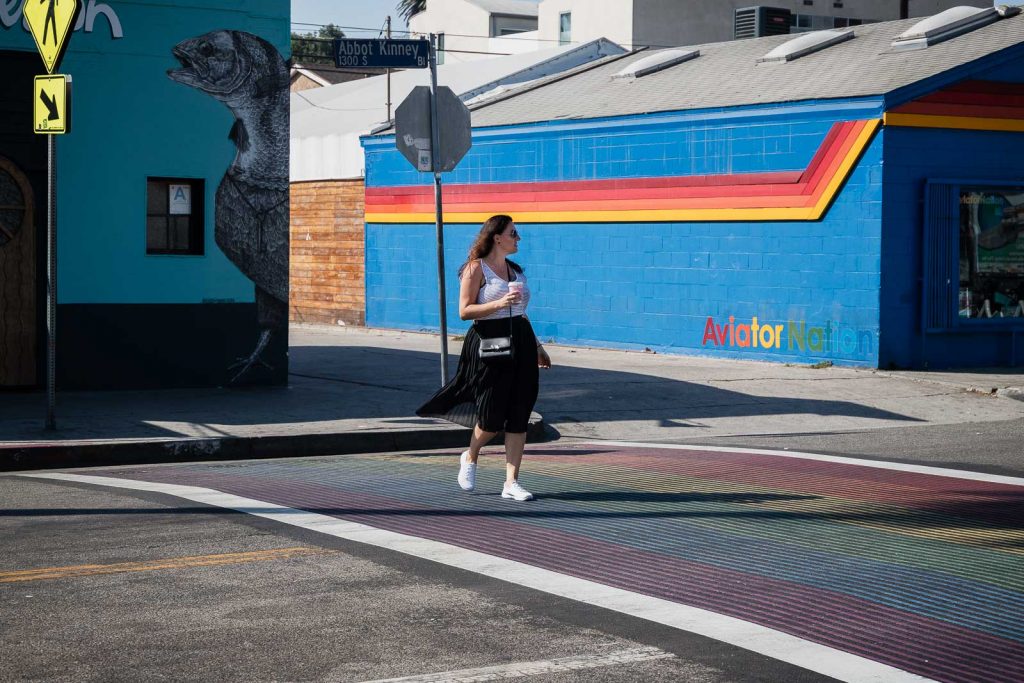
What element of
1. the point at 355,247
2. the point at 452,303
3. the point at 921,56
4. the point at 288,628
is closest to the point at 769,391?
the point at 921,56

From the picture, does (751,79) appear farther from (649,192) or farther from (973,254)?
(973,254)

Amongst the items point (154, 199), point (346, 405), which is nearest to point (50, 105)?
point (154, 199)

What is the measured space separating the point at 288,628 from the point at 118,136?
10.1 m

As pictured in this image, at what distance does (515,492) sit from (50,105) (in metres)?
5.45

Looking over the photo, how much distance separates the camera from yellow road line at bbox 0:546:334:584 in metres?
6.93

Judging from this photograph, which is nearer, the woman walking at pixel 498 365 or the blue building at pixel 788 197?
the woman walking at pixel 498 365

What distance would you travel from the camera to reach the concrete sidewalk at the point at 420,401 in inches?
470

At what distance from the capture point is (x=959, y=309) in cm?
1911

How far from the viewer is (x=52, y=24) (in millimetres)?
11836

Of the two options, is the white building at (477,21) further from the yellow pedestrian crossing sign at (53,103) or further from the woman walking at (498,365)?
the woman walking at (498,365)

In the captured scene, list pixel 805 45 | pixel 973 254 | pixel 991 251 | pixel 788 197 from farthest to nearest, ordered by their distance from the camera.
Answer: pixel 805 45 → pixel 788 197 → pixel 991 251 → pixel 973 254

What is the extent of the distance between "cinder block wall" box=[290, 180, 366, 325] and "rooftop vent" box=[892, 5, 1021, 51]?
11068 mm

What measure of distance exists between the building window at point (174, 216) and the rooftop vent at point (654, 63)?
1122 cm

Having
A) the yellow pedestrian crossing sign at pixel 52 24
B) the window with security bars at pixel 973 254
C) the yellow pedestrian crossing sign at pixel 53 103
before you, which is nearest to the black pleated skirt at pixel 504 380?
the yellow pedestrian crossing sign at pixel 53 103
